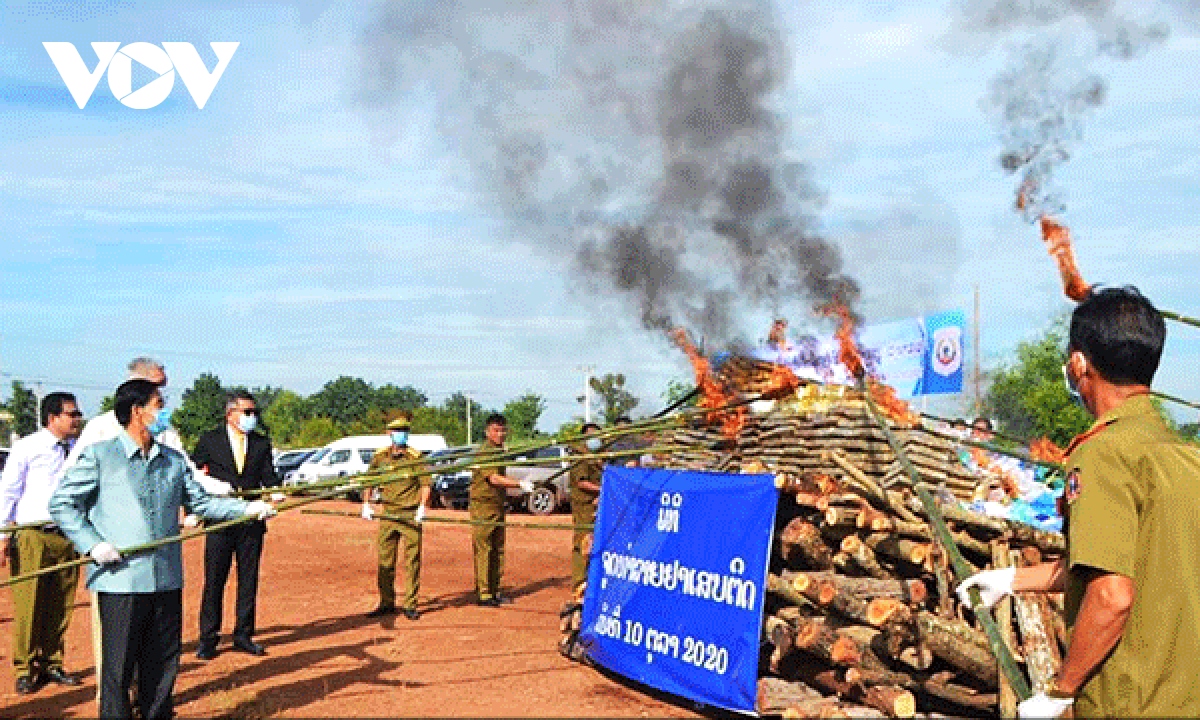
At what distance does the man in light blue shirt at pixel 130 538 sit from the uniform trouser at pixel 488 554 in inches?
226

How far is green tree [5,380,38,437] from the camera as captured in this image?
8144 cm

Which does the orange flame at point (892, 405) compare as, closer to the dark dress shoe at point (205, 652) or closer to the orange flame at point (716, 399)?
the orange flame at point (716, 399)

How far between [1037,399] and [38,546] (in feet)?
74.6

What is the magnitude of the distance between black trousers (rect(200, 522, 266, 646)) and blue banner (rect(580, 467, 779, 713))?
116 inches

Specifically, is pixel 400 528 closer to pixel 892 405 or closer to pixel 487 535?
pixel 487 535

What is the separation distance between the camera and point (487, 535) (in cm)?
1220

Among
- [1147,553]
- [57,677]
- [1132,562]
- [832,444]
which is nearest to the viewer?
[1132,562]

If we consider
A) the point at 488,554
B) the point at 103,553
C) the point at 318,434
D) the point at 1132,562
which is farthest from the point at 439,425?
the point at 1132,562

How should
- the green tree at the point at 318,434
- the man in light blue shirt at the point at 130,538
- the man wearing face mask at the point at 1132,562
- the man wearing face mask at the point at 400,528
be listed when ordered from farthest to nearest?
the green tree at the point at 318,434 → the man wearing face mask at the point at 400,528 → the man in light blue shirt at the point at 130,538 → the man wearing face mask at the point at 1132,562

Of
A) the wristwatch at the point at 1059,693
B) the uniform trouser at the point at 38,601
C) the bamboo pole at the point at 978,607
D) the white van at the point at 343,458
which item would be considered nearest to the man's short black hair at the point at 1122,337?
the wristwatch at the point at 1059,693

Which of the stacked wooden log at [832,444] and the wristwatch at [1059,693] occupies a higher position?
the stacked wooden log at [832,444]

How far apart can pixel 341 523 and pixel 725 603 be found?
1687 centimetres

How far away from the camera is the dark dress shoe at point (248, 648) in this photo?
9.76m

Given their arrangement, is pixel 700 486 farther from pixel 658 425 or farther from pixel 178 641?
pixel 178 641
